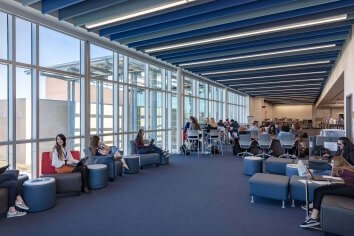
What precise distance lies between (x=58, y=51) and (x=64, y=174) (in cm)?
297

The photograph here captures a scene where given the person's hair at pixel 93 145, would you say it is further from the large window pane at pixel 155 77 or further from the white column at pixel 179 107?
the white column at pixel 179 107

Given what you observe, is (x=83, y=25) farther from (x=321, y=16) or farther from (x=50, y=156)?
(x=321, y=16)

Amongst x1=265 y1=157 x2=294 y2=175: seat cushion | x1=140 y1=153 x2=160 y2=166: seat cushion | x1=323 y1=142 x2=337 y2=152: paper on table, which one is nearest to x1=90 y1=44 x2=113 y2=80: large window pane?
x1=140 y1=153 x2=160 y2=166: seat cushion

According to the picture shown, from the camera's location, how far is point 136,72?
838 centimetres

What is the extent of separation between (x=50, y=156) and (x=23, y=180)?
82 centimetres

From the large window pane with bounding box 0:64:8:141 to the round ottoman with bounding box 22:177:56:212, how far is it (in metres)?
1.44

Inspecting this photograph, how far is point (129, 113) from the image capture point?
7938 mm

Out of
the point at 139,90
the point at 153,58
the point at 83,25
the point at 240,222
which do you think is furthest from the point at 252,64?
the point at 240,222

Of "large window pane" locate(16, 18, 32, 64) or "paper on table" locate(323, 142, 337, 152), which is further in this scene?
"paper on table" locate(323, 142, 337, 152)

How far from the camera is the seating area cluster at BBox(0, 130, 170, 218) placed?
11.9 feet

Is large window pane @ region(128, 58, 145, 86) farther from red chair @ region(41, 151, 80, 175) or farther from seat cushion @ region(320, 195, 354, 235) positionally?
seat cushion @ region(320, 195, 354, 235)

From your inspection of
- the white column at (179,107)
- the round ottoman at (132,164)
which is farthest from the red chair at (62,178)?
the white column at (179,107)

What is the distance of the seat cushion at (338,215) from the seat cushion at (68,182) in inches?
148

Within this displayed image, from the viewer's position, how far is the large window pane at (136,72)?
8.07 metres
